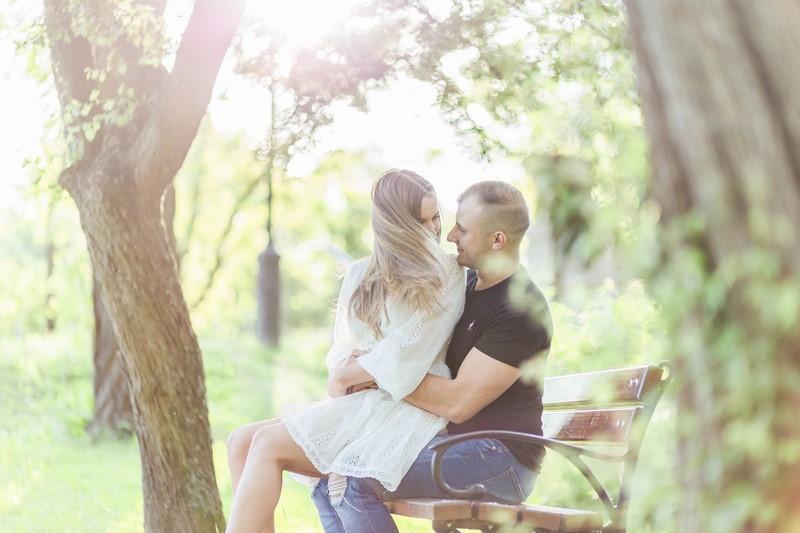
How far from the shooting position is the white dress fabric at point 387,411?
4098mm

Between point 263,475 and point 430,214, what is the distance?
4.06 ft

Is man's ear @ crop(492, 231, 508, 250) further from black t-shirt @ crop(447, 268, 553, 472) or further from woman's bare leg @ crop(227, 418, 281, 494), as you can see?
woman's bare leg @ crop(227, 418, 281, 494)

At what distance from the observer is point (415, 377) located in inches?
163

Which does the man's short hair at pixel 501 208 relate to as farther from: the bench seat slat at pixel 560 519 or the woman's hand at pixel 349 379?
the bench seat slat at pixel 560 519

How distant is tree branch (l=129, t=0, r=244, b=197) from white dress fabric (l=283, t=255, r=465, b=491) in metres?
1.27

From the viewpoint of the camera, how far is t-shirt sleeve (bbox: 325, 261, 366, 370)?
4391 millimetres

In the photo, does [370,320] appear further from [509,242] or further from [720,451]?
[720,451]

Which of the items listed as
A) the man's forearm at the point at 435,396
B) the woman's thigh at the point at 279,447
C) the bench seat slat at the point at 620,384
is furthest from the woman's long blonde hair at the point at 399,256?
the bench seat slat at the point at 620,384

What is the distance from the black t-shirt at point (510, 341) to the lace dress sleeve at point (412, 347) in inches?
3.4

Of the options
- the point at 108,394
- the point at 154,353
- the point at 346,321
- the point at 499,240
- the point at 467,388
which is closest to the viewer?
the point at 467,388

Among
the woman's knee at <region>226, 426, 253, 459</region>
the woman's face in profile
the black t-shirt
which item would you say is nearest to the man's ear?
the black t-shirt

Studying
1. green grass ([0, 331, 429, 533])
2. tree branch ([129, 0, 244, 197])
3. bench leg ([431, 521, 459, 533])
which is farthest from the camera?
green grass ([0, 331, 429, 533])

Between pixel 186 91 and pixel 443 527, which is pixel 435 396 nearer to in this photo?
pixel 443 527

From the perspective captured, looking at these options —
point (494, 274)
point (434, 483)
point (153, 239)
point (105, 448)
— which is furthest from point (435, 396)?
point (105, 448)
